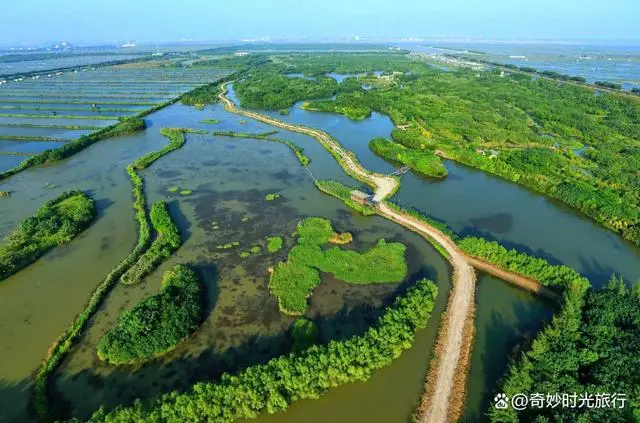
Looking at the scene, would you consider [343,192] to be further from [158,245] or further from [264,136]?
[264,136]

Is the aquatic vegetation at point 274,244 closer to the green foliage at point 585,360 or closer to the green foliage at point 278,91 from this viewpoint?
the green foliage at point 585,360

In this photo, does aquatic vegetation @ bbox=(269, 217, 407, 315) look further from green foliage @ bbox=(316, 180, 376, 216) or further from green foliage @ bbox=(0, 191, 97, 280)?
green foliage @ bbox=(0, 191, 97, 280)

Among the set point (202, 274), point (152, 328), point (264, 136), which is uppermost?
point (264, 136)

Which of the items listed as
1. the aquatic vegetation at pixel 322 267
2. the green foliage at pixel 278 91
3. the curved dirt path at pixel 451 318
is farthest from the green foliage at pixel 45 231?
the green foliage at pixel 278 91

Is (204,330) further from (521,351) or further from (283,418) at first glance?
(521,351)

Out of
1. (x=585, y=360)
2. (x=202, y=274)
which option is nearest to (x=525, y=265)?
(x=585, y=360)

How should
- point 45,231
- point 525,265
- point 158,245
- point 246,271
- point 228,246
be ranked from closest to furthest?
point 525,265 < point 246,271 < point 158,245 < point 228,246 < point 45,231
